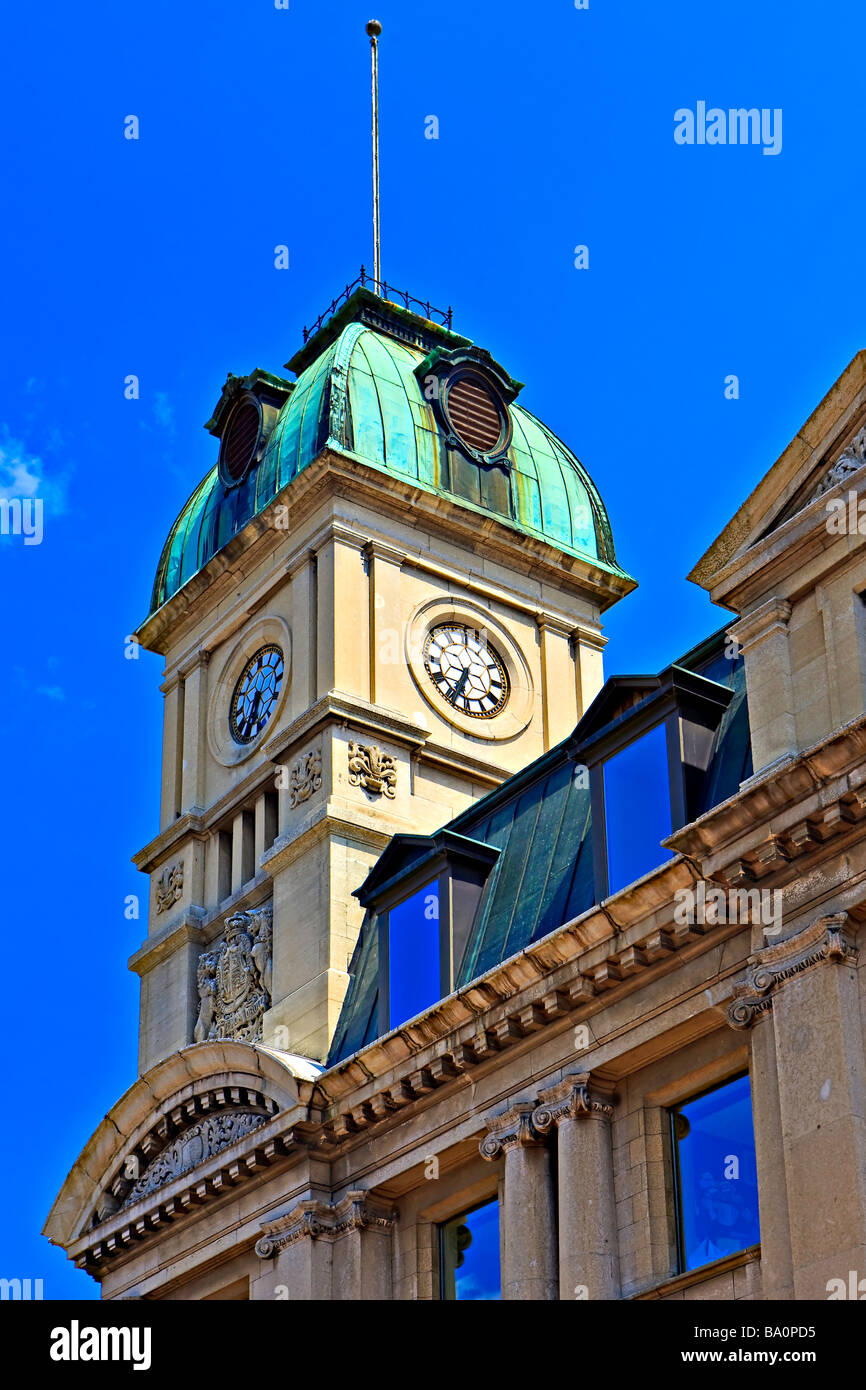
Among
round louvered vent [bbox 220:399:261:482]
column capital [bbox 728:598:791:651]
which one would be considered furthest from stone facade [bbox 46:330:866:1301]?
round louvered vent [bbox 220:399:261:482]

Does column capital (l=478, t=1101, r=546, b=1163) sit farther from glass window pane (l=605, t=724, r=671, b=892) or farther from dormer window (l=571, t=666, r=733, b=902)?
glass window pane (l=605, t=724, r=671, b=892)

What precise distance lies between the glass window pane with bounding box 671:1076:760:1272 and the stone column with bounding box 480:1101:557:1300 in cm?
218

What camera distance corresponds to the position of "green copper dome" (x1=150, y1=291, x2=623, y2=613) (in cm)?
4799

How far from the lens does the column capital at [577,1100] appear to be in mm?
33188

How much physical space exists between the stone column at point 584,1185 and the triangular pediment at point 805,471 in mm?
6980

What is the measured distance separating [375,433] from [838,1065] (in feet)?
72.5

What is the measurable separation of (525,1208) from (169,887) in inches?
602

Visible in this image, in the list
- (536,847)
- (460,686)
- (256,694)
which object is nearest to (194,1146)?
(536,847)

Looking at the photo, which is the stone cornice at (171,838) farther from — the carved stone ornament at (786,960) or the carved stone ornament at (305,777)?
the carved stone ornament at (786,960)

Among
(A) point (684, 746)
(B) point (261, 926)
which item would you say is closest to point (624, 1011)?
(A) point (684, 746)

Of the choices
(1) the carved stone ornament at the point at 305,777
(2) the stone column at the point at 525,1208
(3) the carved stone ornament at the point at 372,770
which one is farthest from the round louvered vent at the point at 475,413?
(2) the stone column at the point at 525,1208

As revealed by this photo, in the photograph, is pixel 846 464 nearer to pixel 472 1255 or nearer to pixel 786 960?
pixel 786 960

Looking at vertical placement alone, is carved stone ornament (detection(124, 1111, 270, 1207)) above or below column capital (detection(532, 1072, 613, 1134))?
above
